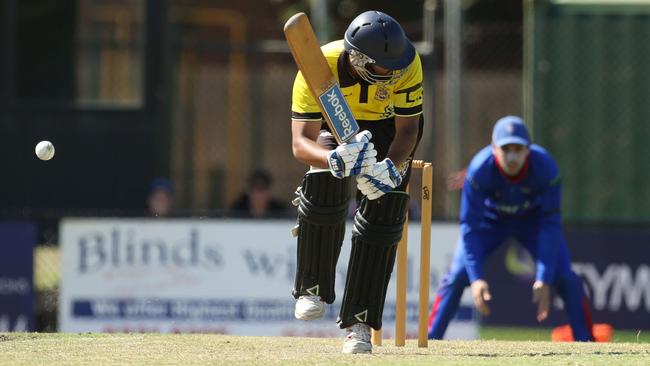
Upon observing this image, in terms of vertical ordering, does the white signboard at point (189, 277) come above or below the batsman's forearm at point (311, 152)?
below

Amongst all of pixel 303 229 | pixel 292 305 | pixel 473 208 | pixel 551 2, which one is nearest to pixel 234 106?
pixel 551 2

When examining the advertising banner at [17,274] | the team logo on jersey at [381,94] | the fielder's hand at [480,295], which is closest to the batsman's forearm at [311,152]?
the team logo on jersey at [381,94]

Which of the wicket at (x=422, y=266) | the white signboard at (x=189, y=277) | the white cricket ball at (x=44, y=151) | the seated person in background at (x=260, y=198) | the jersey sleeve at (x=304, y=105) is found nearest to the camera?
the jersey sleeve at (x=304, y=105)

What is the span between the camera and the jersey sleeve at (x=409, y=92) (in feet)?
19.7

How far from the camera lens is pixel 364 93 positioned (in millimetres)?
6074

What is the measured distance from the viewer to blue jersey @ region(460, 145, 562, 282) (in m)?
8.63

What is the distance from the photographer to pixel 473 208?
874cm

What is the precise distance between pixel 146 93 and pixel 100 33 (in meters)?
0.86

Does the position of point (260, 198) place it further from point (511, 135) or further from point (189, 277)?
point (511, 135)

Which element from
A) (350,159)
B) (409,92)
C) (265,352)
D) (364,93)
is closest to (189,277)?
(265,352)

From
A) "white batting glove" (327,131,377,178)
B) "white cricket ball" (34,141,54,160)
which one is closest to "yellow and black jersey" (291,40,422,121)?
"white batting glove" (327,131,377,178)

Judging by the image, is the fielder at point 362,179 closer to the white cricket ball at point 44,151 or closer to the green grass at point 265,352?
the green grass at point 265,352

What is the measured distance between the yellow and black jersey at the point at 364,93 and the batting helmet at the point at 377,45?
13cm

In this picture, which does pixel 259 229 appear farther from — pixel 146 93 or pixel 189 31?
pixel 189 31
